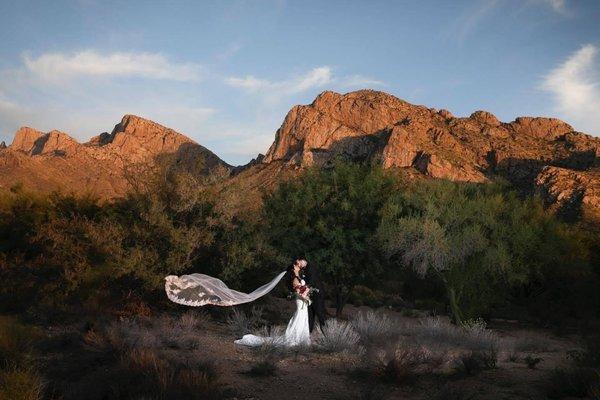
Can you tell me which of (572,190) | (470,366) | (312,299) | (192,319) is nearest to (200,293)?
(192,319)

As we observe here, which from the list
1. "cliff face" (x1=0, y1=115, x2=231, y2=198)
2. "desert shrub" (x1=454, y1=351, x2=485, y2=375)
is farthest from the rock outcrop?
"desert shrub" (x1=454, y1=351, x2=485, y2=375)

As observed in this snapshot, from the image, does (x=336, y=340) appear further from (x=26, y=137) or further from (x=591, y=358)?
(x=26, y=137)

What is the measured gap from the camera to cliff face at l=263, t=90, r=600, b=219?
8062 cm

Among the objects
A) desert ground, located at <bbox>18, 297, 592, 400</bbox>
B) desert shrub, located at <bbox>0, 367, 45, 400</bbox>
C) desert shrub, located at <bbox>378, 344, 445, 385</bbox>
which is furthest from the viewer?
desert shrub, located at <bbox>378, 344, 445, 385</bbox>

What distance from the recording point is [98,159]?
9144 cm

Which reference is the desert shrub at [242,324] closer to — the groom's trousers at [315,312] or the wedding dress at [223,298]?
the wedding dress at [223,298]

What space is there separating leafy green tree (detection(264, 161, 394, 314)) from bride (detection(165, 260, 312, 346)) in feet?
20.4

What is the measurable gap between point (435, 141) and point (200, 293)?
3337 inches

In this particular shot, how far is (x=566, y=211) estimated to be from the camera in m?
56.1

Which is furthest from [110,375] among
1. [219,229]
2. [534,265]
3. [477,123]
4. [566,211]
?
[477,123]

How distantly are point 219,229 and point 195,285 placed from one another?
14.1ft

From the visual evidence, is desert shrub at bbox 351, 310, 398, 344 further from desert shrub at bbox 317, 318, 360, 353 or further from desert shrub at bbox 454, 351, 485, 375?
desert shrub at bbox 454, 351, 485, 375

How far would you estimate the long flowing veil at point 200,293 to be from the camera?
13906mm

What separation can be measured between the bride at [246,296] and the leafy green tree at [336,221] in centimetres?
622
